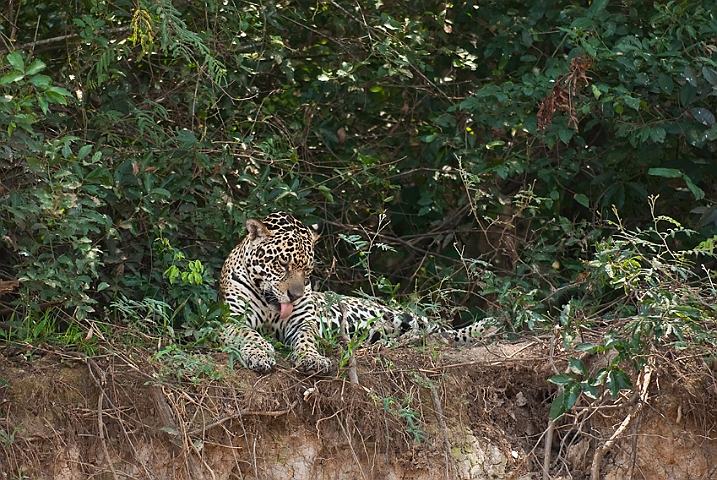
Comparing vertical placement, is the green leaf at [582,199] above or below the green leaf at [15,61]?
below

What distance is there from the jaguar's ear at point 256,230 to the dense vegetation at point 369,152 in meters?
0.19

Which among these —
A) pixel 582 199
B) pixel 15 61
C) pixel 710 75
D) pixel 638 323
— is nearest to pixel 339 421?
pixel 638 323

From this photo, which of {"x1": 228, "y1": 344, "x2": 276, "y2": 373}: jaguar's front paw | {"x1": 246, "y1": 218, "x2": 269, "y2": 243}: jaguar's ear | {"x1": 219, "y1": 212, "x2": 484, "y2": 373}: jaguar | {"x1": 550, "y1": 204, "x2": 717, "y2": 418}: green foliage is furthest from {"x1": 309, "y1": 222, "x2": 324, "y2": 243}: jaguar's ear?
{"x1": 550, "y1": 204, "x2": 717, "y2": 418}: green foliage

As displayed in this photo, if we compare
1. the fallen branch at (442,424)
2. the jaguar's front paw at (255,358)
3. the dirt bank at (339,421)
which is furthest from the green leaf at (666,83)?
the jaguar's front paw at (255,358)

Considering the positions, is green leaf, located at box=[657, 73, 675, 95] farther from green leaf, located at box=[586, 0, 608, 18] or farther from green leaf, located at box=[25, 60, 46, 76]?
green leaf, located at box=[25, 60, 46, 76]

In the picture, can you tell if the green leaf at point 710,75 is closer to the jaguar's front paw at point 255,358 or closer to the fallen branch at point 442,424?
the fallen branch at point 442,424

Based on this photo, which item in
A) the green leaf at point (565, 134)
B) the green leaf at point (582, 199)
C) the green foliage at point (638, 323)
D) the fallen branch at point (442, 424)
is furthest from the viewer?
the green leaf at point (582, 199)

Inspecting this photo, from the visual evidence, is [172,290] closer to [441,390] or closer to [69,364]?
[69,364]

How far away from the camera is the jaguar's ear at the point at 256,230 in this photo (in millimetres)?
7227

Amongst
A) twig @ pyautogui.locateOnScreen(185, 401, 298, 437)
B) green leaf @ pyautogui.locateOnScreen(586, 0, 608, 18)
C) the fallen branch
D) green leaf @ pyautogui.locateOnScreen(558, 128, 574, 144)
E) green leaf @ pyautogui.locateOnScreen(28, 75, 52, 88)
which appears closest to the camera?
green leaf @ pyautogui.locateOnScreen(28, 75, 52, 88)

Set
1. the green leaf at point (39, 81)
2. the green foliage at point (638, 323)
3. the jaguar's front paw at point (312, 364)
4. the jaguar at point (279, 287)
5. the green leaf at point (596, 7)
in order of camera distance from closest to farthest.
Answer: the green leaf at point (39, 81) < the green foliage at point (638, 323) < the jaguar's front paw at point (312, 364) < the jaguar at point (279, 287) < the green leaf at point (596, 7)

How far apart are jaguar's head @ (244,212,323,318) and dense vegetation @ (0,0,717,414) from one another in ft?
0.75

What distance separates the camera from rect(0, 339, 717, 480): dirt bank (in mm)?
5945

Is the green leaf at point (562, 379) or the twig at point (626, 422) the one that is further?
the twig at point (626, 422)
